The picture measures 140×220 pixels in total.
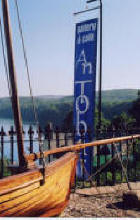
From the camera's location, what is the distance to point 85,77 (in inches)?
340

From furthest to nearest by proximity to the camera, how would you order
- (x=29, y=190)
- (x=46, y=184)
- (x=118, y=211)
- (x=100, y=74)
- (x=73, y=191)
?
1. (x=100, y=74)
2. (x=73, y=191)
3. (x=118, y=211)
4. (x=46, y=184)
5. (x=29, y=190)

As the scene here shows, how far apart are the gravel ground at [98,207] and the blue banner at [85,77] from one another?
88.3 inches

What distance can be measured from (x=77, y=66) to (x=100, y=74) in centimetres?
527

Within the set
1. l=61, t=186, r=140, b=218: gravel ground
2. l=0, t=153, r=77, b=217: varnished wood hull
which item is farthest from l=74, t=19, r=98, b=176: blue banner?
l=0, t=153, r=77, b=217: varnished wood hull

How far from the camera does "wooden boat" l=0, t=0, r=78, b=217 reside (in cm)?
349

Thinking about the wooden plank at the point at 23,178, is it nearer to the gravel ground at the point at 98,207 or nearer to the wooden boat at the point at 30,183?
the wooden boat at the point at 30,183

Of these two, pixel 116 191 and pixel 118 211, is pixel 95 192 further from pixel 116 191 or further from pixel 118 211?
pixel 118 211

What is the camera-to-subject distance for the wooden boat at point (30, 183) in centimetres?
349

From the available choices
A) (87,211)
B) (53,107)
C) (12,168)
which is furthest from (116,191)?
(53,107)

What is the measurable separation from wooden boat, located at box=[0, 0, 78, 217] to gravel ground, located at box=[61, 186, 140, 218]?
0.58 m

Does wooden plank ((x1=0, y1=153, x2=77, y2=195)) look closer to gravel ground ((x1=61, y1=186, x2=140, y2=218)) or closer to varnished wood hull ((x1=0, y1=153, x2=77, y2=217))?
varnished wood hull ((x1=0, y1=153, x2=77, y2=217))

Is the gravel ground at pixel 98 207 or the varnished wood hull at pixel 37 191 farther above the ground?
the varnished wood hull at pixel 37 191

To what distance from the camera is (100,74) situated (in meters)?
14.0

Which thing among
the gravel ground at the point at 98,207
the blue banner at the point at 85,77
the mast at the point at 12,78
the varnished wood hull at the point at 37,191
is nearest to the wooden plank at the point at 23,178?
the varnished wood hull at the point at 37,191
